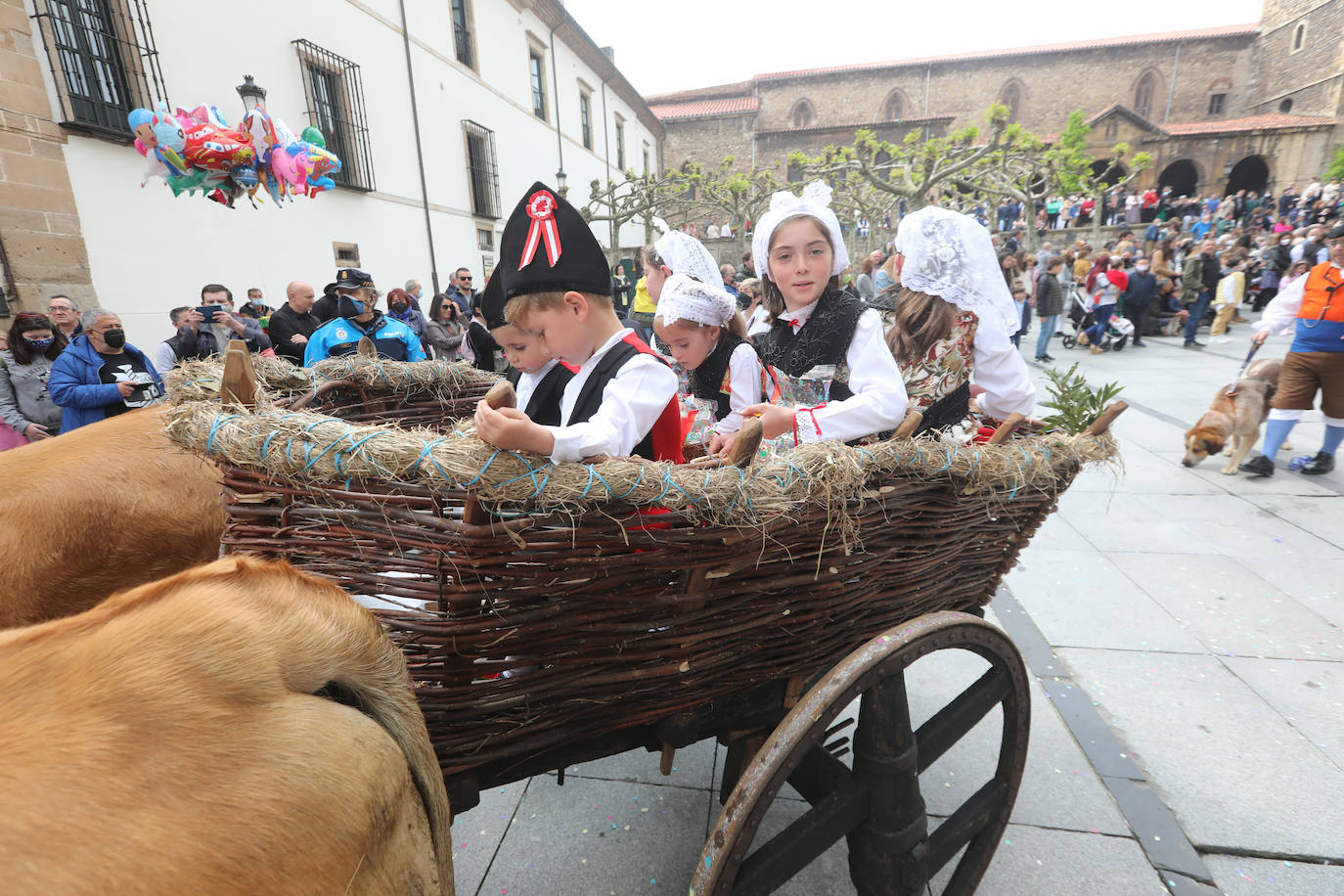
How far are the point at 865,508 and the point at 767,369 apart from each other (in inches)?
45.0

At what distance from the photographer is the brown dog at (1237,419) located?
540 cm

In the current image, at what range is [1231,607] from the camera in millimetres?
3379

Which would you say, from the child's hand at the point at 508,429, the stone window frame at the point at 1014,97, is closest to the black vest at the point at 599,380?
the child's hand at the point at 508,429

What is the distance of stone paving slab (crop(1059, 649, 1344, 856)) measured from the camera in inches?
79.3

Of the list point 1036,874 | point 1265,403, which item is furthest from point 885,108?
point 1036,874

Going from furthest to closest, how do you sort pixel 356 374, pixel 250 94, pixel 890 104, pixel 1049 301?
pixel 890 104
pixel 1049 301
pixel 250 94
pixel 356 374

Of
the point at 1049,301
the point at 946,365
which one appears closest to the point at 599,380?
the point at 946,365

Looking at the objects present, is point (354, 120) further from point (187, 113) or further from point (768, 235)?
point (768, 235)

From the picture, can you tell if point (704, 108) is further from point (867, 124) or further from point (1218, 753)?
point (1218, 753)

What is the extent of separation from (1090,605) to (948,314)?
232 centimetres

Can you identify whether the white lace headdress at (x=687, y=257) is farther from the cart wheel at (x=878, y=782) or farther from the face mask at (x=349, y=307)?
the face mask at (x=349, y=307)

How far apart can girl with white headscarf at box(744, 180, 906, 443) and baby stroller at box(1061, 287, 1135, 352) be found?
1216 centimetres

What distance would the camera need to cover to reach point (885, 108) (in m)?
37.9

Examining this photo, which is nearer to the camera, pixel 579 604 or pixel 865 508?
pixel 579 604
